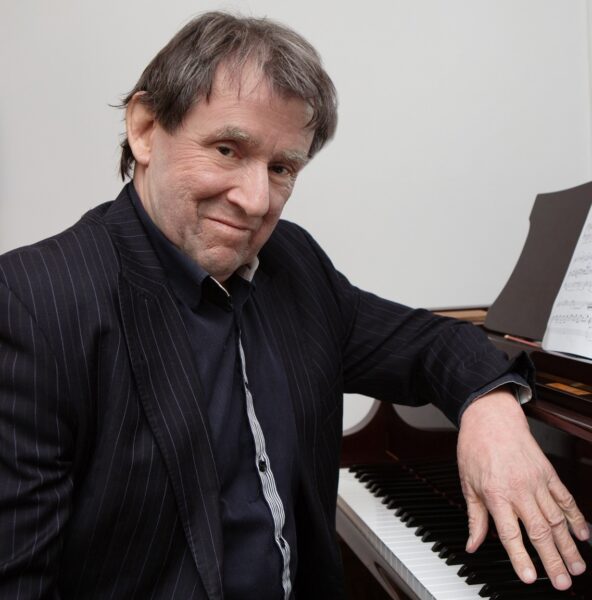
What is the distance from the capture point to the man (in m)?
1.14

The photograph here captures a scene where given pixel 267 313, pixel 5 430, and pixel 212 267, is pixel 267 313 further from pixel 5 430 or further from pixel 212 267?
pixel 5 430

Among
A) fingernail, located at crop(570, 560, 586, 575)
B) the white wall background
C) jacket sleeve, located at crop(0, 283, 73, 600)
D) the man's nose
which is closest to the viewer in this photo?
jacket sleeve, located at crop(0, 283, 73, 600)

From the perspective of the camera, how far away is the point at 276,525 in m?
1.35

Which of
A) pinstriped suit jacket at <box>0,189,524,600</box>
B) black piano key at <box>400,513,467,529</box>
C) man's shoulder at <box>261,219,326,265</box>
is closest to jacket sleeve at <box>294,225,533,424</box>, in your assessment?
man's shoulder at <box>261,219,326,265</box>

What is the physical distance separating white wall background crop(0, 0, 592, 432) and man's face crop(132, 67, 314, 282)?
1.44 metres

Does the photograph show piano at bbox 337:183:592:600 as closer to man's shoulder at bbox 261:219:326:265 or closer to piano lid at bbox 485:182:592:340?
piano lid at bbox 485:182:592:340

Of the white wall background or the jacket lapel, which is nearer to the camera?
the jacket lapel

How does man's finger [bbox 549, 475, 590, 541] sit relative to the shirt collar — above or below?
below

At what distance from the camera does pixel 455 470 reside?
166 cm

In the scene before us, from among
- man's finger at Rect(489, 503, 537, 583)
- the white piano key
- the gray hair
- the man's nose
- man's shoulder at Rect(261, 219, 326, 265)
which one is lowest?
the white piano key

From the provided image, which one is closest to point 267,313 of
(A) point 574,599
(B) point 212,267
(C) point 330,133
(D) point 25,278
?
(B) point 212,267

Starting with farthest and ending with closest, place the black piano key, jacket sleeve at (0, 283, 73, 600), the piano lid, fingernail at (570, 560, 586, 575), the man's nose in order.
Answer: the piano lid < the black piano key < the man's nose < fingernail at (570, 560, 586, 575) < jacket sleeve at (0, 283, 73, 600)

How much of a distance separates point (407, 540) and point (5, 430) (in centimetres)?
78

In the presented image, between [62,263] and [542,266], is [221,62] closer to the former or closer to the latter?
[62,263]
